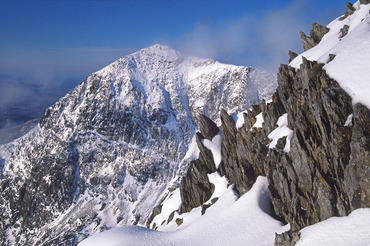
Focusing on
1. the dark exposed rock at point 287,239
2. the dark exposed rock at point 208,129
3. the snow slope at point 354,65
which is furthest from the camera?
the dark exposed rock at point 208,129

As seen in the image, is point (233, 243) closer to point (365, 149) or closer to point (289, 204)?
point (289, 204)

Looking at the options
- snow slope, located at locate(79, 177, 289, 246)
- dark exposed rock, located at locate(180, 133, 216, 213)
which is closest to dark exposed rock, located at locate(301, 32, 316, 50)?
snow slope, located at locate(79, 177, 289, 246)

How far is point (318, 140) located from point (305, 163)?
258 cm

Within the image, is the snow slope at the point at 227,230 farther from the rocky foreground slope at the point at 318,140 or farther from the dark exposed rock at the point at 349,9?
the dark exposed rock at the point at 349,9

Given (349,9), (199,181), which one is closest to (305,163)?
(349,9)

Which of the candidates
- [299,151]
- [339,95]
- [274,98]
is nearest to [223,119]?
[274,98]

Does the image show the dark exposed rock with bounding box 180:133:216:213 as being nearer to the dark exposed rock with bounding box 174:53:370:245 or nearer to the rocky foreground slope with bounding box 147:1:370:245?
the rocky foreground slope with bounding box 147:1:370:245

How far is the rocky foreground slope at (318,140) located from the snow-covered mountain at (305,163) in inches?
2.9

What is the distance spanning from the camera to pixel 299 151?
26.5 meters

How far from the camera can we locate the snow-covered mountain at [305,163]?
19.8m

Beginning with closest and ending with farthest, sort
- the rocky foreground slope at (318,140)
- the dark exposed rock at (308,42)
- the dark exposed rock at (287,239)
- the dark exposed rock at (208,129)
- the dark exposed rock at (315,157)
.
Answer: the dark exposed rock at (315,157) < the rocky foreground slope at (318,140) < the dark exposed rock at (287,239) < the dark exposed rock at (308,42) < the dark exposed rock at (208,129)

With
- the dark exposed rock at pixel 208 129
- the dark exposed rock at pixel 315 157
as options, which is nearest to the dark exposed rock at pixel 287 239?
the dark exposed rock at pixel 315 157

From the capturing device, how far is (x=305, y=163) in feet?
84.2

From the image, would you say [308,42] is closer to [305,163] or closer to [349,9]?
[349,9]
